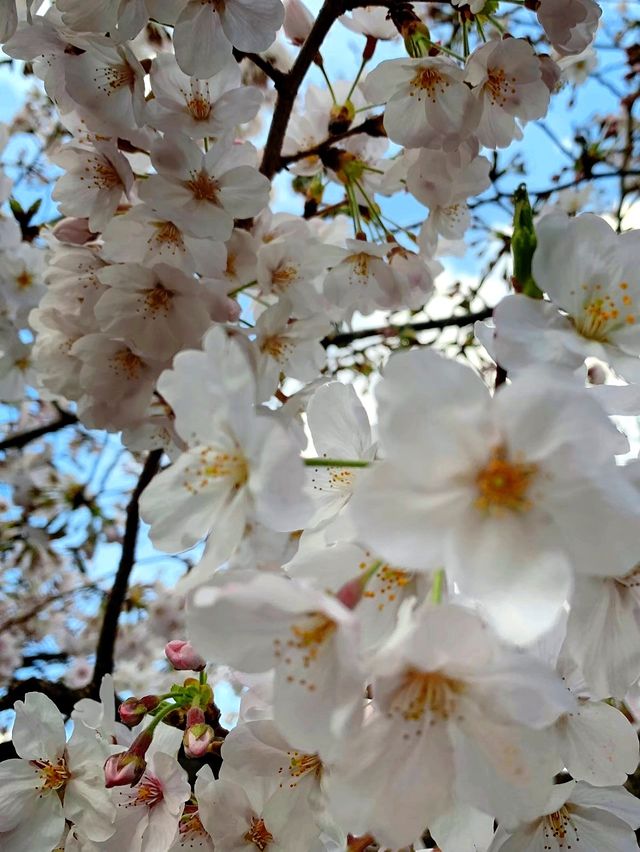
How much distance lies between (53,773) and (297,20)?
1931 millimetres

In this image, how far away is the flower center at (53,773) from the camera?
1.29 metres

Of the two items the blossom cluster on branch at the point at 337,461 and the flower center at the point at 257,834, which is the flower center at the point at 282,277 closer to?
the blossom cluster on branch at the point at 337,461

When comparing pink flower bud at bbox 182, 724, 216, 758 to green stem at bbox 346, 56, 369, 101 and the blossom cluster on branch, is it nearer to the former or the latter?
the blossom cluster on branch

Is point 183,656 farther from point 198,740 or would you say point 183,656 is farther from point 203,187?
point 203,187

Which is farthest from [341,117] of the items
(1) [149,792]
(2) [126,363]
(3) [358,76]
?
(1) [149,792]

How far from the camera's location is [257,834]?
1.21 meters

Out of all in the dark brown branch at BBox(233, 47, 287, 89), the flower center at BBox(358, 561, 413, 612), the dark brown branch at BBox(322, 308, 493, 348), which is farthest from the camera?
the dark brown branch at BBox(322, 308, 493, 348)

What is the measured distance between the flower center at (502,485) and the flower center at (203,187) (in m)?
1.01

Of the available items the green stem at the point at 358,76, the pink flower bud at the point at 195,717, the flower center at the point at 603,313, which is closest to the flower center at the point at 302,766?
the pink flower bud at the point at 195,717

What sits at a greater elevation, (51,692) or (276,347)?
(276,347)

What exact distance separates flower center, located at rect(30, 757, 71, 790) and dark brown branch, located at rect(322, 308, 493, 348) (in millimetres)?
1937

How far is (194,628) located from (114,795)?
2.24ft

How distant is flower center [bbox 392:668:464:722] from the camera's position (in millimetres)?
764

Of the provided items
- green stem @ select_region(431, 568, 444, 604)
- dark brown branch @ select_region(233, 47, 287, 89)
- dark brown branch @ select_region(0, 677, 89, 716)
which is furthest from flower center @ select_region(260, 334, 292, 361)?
dark brown branch @ select_region(0, 677, 89, 716)
